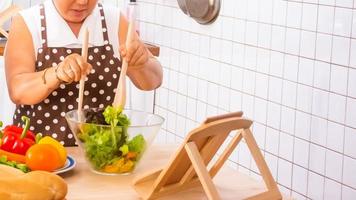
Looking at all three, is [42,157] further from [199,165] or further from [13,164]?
[199,165]

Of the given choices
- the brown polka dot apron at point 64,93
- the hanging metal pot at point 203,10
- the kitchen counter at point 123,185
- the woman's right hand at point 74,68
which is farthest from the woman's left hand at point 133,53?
the hanging metal pot at point 203,10

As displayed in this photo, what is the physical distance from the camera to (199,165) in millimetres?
1484

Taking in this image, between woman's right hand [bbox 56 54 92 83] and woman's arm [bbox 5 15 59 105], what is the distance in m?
0.12

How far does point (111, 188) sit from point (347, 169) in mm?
874

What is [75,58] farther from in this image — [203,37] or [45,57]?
[203,37]

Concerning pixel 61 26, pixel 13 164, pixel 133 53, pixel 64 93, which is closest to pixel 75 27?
pixel 61 26

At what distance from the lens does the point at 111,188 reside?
5.37 ft

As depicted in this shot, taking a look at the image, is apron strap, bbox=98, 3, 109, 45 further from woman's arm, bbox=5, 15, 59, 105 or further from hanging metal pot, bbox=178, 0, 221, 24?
hanging metal pot, bbox=178, 0, 221, 24

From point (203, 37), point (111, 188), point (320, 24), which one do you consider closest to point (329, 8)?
point (320, 24)

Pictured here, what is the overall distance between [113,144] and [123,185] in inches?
3.6

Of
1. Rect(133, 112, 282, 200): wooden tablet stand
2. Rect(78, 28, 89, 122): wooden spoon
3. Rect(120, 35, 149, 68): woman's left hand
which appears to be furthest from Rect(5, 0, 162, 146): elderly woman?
Rect(133, 112, 282, 200): wooden tablet stand

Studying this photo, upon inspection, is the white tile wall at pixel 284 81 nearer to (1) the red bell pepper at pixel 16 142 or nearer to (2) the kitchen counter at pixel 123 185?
(2) the kitchen counter at pixel 123 185

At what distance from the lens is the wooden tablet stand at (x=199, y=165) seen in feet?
4.87

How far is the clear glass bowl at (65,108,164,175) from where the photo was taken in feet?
5.50
